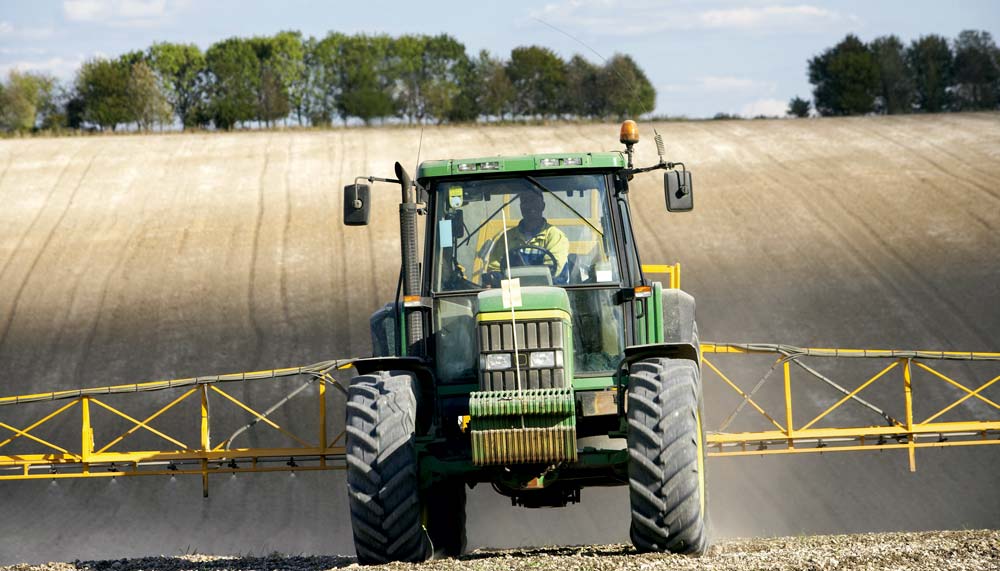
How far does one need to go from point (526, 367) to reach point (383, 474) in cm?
126

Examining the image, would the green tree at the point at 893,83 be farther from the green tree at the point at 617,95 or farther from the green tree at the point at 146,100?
the green tree at the point at 146,100

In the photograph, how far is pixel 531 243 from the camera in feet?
34.6

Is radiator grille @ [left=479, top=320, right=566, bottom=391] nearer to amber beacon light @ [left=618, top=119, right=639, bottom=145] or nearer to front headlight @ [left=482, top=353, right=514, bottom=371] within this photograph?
front headlight @ [left=482, top=353, right=514, bottom=371]

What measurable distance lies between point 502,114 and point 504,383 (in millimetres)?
45974

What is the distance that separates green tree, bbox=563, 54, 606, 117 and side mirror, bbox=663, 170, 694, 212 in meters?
43.0

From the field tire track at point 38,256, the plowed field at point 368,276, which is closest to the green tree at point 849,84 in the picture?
the plowed field at point 368,276

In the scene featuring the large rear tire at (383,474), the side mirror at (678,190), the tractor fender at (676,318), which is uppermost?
the side mirror at (678,190)

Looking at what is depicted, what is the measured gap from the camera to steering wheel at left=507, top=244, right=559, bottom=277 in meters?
10.5

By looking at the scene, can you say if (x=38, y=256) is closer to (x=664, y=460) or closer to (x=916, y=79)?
(x=664, y=460)

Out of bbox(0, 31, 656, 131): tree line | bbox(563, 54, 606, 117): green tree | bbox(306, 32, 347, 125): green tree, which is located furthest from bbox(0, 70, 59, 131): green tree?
bbox(563, 54, 606, 117): green tree

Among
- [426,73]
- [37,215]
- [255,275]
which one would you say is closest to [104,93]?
[426,73]

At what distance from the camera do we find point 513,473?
32.5 ft

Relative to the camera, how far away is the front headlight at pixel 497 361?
9617 mm

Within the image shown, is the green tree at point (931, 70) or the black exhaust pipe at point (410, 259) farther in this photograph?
the green tree at point (931, 70)
